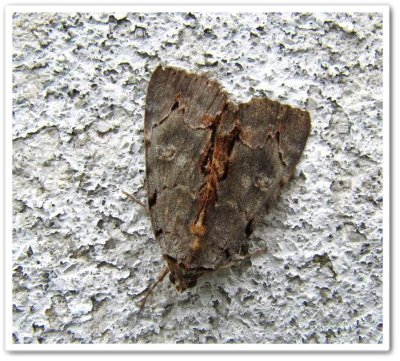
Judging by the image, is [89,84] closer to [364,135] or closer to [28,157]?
[28,157]

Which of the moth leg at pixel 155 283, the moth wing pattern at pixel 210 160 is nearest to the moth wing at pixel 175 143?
the moth wing pattern at pixel 210 160

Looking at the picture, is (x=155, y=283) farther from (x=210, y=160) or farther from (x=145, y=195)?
(x=210, y=160)

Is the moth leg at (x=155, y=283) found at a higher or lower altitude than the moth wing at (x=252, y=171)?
lower

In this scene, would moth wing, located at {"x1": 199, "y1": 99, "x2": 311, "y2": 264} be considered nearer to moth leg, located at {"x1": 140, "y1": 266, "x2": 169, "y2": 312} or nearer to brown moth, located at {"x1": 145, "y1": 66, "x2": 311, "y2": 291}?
brown moth, located at {"x1": 145, "y1": 66, "x2": 311, "y2": 291}

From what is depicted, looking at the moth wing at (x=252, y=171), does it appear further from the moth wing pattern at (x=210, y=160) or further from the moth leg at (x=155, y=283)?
the moth leg at (x=155, y=283)

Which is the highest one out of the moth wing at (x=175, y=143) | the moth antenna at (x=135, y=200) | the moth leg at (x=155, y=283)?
the moth wing at (x=175, y=143)

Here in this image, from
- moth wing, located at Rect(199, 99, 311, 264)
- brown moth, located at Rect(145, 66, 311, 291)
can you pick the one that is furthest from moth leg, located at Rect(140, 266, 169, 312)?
moth wing, located at Rect(199, 99, 311, 264)
